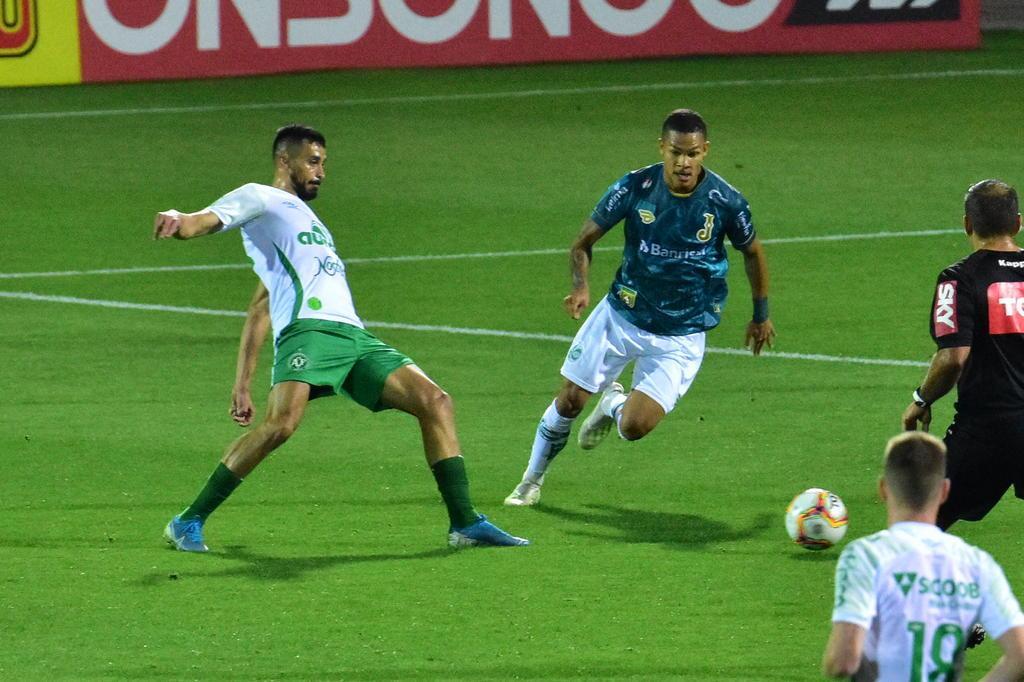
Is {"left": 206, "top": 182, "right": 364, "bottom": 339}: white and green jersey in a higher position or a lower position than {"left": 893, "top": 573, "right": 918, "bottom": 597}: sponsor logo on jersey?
higher

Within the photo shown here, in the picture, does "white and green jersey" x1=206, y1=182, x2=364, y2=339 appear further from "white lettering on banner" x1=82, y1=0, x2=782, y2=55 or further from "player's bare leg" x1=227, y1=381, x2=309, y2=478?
"white lettering on banner" x1=82, y1=0, x2=782, y2=55

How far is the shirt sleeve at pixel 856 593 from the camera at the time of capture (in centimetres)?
479

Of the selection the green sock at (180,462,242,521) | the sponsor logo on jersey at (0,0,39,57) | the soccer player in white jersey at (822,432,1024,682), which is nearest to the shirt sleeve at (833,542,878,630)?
the soccer player in white jersey at (822,432,1024,682)

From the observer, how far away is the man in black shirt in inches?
296

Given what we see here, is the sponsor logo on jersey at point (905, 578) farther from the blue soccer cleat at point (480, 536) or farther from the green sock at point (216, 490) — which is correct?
the green sock at point (216, 490)

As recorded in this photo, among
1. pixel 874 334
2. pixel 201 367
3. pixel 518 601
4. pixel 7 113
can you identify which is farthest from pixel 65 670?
pixel 7 113

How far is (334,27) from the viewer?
2586cm

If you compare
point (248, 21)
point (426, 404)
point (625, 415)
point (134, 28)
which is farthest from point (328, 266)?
point (248, 21)

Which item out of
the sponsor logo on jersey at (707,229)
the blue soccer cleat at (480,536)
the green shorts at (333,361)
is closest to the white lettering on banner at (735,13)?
the sponsor logo on jersey at (707,229)

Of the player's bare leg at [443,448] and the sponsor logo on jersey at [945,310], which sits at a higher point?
the sponsor logo on jersey at [945,310]

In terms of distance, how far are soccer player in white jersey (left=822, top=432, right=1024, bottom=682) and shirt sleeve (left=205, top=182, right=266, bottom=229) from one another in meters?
4.25

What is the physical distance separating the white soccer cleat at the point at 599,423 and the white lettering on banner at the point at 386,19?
15564 millimetres

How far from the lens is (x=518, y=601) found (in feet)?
26.9

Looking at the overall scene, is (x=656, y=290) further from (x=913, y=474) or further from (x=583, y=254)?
(x=913, y=474)
